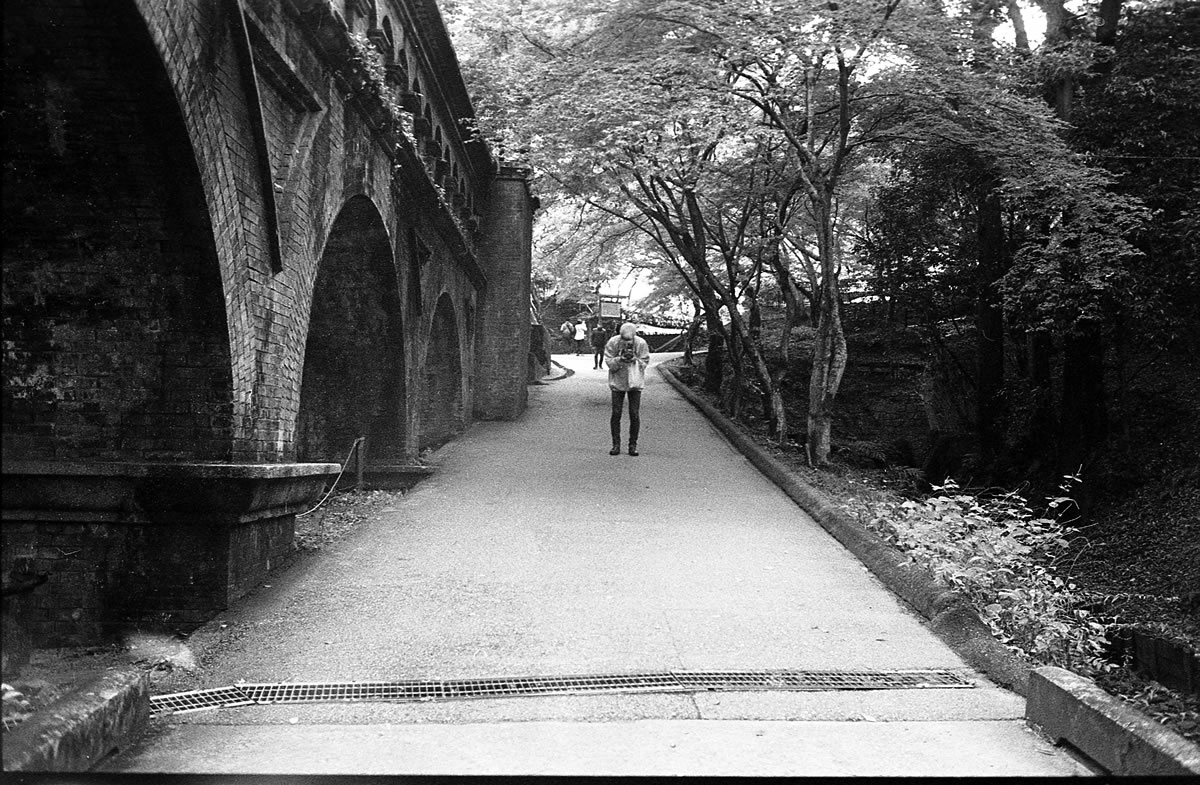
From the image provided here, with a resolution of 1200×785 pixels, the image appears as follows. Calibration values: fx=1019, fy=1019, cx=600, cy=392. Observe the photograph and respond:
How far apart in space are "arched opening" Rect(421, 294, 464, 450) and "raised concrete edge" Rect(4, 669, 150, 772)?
1110cm

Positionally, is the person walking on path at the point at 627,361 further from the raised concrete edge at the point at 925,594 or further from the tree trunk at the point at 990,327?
the tree trunk at the point at 990,327

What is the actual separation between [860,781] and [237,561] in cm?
506

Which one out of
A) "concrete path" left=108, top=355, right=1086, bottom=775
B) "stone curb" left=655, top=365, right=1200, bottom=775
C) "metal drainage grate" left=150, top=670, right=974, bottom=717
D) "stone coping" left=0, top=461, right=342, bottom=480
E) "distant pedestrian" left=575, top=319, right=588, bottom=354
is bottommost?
"metal drainage grate" left=150, top=670, right=974, bottom=717

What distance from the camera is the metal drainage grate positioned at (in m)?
5.09

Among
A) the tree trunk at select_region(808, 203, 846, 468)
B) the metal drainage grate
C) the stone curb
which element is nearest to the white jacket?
the tree trunk at select_region(808, 203, 846, 468)

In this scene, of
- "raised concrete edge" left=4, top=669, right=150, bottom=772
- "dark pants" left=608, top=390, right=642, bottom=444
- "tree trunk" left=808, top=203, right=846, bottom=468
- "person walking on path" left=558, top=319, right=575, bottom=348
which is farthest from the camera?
"person walking on path" left=558, top=319, right=575, bottom=348

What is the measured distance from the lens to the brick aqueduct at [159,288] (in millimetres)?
5285

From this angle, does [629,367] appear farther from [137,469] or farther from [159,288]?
[137,469]

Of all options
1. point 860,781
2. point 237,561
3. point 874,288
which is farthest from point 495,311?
point 860,781

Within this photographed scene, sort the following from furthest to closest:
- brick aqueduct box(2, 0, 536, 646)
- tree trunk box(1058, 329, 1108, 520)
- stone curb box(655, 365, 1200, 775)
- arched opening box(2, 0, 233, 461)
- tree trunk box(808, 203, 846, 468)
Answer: tree trunk box(1058, 329, 1108, 520) < tree trunk box(808, 203, 846, 468) < brick aqueduct box(2, 0, 536, 646) < arched opening box(2, 0, 233, 461) < stone curb box(655, 365, 1200, 775)

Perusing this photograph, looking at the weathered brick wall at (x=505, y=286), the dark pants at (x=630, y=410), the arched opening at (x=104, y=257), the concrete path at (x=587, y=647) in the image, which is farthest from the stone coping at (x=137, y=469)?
the weathered brick wall at (x=505, y=286)

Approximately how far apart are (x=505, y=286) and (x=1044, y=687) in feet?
52.7

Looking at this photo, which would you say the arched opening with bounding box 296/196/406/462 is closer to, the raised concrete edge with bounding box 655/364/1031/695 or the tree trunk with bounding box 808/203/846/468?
the raised concrete edge with bounding box 655/364/1031/695

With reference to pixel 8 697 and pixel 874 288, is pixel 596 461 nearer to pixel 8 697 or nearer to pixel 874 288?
pixel 874 288
